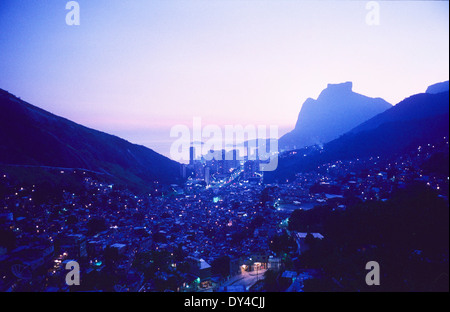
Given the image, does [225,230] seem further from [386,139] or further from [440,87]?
[440,87]

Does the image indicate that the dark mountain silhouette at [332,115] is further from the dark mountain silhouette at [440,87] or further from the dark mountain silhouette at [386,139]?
the dark mountain silhouette at [440,87]

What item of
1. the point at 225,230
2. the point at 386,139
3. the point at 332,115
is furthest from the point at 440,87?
the point at 332,115

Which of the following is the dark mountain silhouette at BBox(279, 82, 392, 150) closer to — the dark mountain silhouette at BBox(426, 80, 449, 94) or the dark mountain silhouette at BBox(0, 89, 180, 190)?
the dark mountain silhouette at BBox(426, 80, 449, 94)

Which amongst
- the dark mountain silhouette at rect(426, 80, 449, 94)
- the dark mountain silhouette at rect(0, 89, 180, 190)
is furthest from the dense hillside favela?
the dark mountain silhouette at rect(426, 80, 449, 94)

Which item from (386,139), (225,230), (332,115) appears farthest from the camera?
(332,115)

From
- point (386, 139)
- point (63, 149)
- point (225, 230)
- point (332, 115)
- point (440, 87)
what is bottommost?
point (225, 230)

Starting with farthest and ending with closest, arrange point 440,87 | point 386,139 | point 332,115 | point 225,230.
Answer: point 332,115, point 386,139, point 440,87, point 225,230

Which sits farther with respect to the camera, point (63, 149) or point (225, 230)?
point (63, 149)

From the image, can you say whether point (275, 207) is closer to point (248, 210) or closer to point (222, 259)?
point (248, 210)
